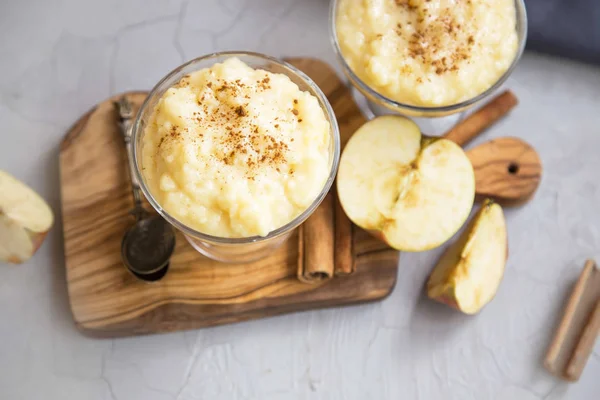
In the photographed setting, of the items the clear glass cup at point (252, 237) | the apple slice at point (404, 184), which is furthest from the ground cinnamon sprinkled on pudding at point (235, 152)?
the apple slice at point (404, 184)

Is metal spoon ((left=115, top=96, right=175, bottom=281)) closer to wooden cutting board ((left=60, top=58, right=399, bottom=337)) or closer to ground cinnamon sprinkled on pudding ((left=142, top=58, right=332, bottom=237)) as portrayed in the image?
wooden cutting board ((left=60, top=58, right=399, bottom=337))

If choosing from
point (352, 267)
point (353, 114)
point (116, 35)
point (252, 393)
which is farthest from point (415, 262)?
point (116, 35)

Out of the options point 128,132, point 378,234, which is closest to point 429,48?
point 378,234

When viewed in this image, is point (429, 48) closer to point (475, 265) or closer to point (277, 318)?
point (475, 265)

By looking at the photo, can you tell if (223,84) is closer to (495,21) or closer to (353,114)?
(353,114)

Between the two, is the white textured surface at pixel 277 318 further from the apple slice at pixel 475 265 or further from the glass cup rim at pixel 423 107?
the glass cup rim at pixel 423 107
